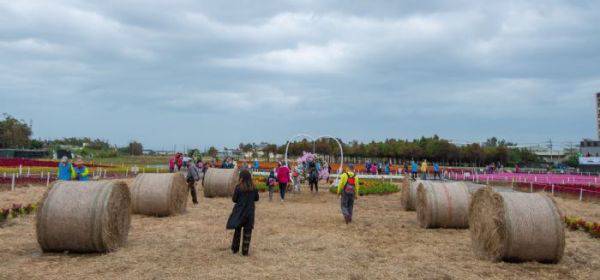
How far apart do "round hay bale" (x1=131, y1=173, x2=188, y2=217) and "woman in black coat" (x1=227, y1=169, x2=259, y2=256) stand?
5.68m

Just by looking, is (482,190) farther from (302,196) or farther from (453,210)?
(302,196)

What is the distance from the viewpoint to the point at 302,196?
2445cm

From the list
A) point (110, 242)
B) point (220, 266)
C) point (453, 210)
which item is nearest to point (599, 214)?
point (453, 210)

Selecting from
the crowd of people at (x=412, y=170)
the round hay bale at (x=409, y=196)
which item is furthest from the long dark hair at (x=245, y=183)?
the crowd of people at (x=412, y=170)

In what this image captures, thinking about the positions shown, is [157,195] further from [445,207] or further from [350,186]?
[445,207]

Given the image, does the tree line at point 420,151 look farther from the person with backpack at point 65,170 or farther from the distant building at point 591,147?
the person with backpack at point 65,170

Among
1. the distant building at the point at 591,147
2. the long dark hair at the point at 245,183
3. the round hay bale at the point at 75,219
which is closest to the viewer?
the round hay bale at the point at 75,219

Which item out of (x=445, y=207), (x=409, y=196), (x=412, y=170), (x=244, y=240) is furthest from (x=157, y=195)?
(x=412, y=170)

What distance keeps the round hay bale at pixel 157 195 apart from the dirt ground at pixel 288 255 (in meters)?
0.41

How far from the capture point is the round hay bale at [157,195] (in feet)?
49.9

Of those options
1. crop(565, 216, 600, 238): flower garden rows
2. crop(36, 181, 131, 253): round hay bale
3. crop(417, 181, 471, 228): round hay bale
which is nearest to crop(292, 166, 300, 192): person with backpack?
crop(417, 181, 471, 228): round hay bale

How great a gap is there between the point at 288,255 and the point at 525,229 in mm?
4374

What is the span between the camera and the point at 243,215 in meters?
10.0

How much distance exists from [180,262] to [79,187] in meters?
2.55
